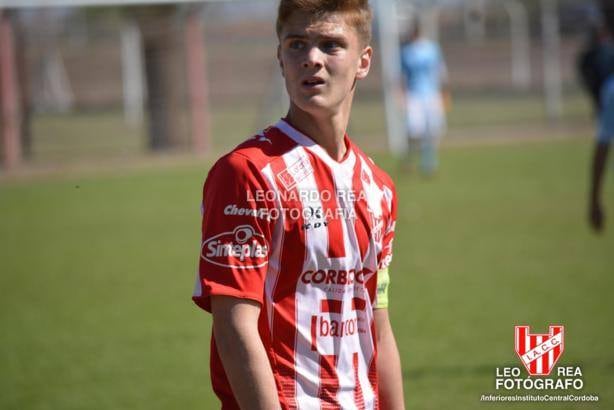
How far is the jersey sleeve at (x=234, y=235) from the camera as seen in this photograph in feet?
7.77

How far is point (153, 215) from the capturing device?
14.6 metres

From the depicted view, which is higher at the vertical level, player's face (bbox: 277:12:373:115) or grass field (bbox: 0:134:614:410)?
player's face (bbox: 277:12:373:115)

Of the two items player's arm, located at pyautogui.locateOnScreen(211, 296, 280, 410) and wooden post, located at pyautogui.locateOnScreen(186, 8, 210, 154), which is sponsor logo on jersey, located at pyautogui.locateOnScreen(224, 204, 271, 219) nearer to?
player's arm, located at pyautogui.locateOnScreen(211, 296, 280, 410)

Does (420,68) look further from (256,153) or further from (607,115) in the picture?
(256,153)

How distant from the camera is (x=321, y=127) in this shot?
102 inches

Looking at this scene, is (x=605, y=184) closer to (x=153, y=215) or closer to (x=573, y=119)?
(x=153, y=215)

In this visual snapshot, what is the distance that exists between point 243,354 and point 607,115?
17.0 ft

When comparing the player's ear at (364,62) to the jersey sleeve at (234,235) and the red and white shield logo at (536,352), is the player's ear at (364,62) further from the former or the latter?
the red and white shield logo at (536,352)

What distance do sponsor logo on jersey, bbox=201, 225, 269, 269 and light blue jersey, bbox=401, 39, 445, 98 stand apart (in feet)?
49.9

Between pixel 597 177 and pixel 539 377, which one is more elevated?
pixel 597 177

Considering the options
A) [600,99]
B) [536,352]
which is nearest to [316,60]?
[536,352]

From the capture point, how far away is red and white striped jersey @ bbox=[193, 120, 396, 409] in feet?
7.81

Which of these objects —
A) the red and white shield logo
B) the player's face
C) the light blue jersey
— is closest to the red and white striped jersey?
the player's face

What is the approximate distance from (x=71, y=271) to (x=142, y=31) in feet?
36.1
